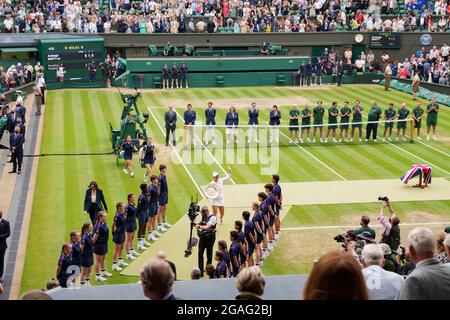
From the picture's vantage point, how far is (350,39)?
4862 centimetres

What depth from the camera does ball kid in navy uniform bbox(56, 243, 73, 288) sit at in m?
13.6

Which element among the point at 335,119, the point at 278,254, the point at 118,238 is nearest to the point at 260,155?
the point at 335,119

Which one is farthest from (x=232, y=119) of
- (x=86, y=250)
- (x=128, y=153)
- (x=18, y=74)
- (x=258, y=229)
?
(x=18, y=74)

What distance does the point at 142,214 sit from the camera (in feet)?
56.9

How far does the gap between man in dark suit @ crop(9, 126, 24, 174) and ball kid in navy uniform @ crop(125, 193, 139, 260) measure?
8227 millimetres

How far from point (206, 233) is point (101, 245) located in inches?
88.0

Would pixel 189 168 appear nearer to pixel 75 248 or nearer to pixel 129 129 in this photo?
pixel 129 129

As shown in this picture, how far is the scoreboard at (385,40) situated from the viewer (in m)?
48.3

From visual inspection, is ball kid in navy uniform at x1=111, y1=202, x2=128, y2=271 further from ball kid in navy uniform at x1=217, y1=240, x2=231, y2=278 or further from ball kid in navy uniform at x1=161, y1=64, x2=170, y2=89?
ball kid in navy uniform at x1=161, y1=64, x2=170, y2=89

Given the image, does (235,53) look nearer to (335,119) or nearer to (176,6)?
(176,6)

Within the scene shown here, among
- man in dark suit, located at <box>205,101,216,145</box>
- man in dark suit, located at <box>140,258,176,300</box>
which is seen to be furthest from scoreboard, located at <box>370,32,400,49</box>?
man in dark suit, located at <box>140,258,176,300</box>

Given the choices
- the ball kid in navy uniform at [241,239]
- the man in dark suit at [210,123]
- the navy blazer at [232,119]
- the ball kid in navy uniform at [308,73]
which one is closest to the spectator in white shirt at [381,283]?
the ball kid in navy uniform at [241,239]

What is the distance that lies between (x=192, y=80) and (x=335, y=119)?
52.9ft
